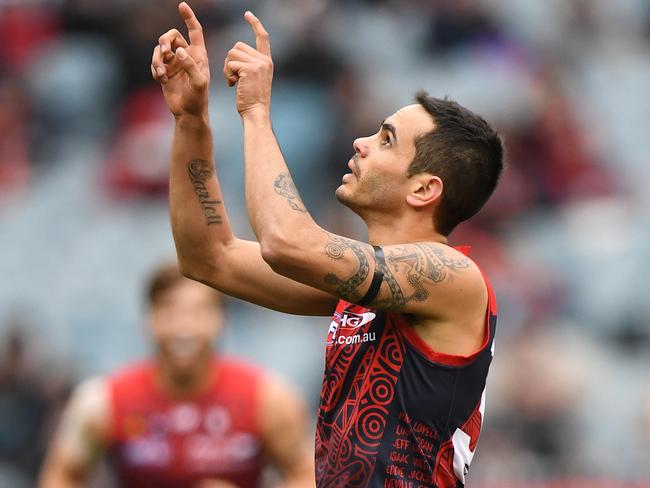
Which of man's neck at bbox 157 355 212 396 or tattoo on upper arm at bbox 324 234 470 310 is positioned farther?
man's neck at bbox 157 355 212 396

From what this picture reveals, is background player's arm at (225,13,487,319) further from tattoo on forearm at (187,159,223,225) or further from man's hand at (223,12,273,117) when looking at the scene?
tattoo on forearm at (187,159,223,225)

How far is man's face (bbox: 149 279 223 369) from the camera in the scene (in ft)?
22.1

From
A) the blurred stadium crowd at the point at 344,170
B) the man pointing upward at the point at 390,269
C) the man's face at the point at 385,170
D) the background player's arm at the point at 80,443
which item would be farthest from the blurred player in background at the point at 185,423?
the blurred stadium crowd at the point at 344,170

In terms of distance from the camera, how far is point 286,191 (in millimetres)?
4273

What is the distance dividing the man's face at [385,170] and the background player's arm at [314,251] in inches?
8.8

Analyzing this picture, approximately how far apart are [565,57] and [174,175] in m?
8.01

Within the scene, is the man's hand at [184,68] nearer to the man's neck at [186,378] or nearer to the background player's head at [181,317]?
the background player's head at [181,317]

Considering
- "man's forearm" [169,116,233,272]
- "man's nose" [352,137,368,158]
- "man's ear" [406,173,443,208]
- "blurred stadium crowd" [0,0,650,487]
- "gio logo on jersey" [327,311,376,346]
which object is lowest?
"blurred stadium crowd" [0,0,650,487]

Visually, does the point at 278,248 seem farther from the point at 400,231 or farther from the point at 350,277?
the point at 400,231

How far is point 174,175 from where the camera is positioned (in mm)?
4867

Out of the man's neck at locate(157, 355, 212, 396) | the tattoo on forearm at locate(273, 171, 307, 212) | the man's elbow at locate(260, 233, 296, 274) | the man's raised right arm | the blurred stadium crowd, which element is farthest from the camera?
the blurred stadium crowd

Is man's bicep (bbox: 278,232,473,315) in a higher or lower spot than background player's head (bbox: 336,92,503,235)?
lower

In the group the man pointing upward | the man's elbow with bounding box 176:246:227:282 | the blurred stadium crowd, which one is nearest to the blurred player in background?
the man's elbow with bounding box 176:246:227:282

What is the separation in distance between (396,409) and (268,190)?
854 mm
